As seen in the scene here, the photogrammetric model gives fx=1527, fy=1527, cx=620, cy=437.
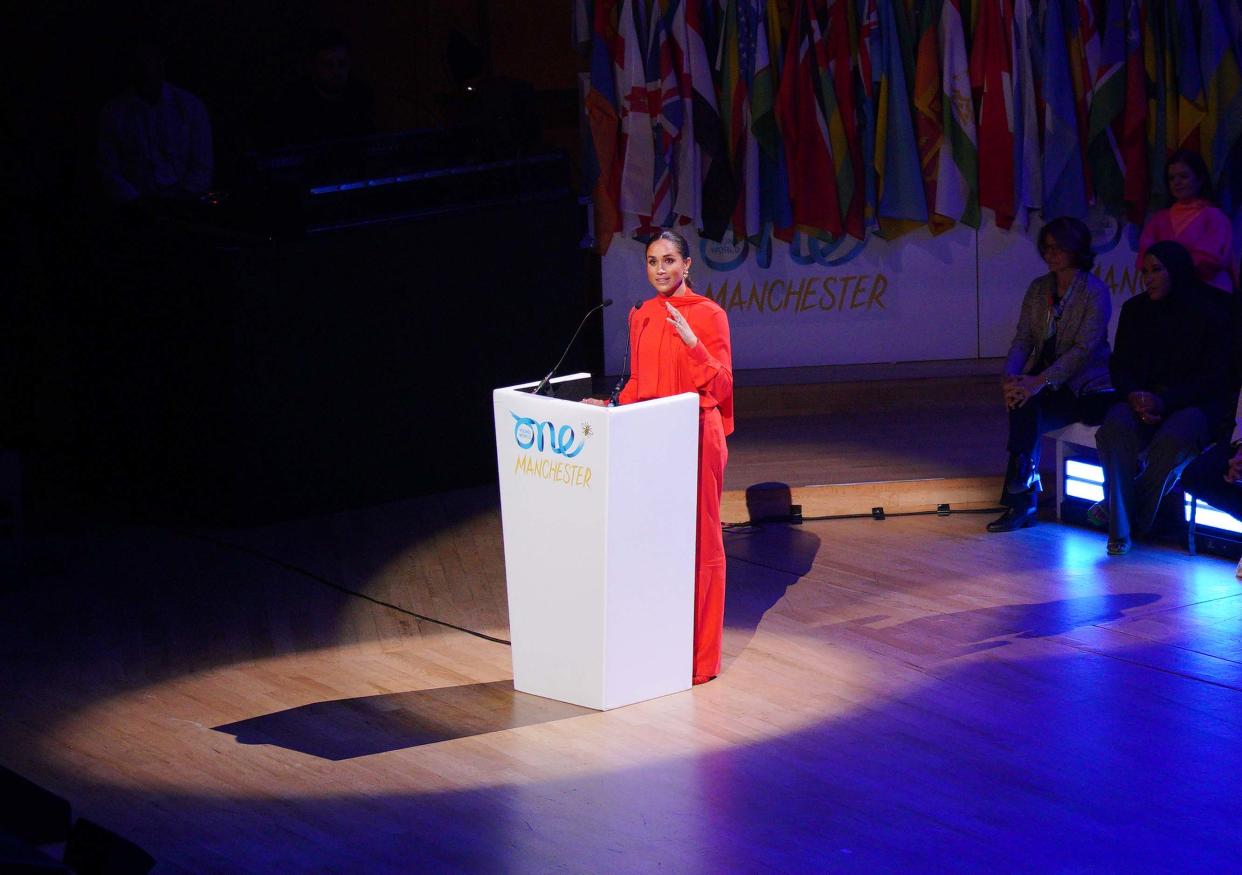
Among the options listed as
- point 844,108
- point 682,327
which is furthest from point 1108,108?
point 682,327

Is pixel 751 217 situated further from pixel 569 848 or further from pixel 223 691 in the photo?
pixel 569 848

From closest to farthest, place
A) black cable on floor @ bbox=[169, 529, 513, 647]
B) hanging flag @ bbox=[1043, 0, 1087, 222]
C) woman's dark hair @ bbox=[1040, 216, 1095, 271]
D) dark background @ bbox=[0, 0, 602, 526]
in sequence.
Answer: black cable on floor @ bbox=[169, 529, 513, 647]
woman's dark hair @ bbox=[1040, 216, 1095, 271]
dark background @ bbox=[0, 0, 602, 526]
hanging flag @ bbox=[1043, 0, 1087, 222]

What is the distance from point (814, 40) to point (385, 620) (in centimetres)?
397

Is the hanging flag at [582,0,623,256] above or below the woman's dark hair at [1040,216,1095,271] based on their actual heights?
above

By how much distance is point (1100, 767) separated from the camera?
3568 mm

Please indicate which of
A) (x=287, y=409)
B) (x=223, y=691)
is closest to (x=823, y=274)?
(x=287, y=409)

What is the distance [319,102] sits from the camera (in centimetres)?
642

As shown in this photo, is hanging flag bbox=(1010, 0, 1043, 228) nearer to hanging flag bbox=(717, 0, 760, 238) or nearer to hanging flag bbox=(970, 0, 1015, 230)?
hanging flag bbox=(970, 0, 1015, 230)

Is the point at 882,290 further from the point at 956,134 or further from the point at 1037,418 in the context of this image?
the point at 1037,418

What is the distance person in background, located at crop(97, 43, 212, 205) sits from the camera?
6.40 meters

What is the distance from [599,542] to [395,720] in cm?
74

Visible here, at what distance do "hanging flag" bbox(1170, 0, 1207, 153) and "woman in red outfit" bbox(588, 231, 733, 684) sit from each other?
167 inches

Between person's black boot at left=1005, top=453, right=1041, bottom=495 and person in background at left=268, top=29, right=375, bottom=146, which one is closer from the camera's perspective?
person's black boot at left=1005, top=453, right=1041, bottom=495

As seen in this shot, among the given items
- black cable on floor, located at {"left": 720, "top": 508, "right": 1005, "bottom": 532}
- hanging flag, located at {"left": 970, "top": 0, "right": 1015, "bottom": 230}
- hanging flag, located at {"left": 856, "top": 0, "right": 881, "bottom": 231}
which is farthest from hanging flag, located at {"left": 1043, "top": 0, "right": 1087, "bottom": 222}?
black cable on floor, located at {"left": 720, "top": 508, "right": 1005, "bottom": 532}
